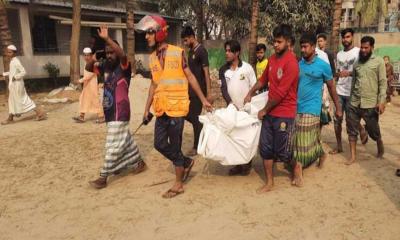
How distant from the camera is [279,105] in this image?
4.07 metres

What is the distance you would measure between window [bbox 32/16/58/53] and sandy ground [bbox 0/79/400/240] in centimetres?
1281

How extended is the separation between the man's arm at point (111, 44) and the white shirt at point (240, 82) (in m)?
1.31

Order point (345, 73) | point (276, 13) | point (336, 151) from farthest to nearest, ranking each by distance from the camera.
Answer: point (276, 13)
point (336, 151)
point (345, 73)

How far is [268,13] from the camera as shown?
19.2 m

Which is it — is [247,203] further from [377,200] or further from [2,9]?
[2,9]

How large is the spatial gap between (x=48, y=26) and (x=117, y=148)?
15.2m

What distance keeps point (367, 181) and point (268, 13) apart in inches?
626

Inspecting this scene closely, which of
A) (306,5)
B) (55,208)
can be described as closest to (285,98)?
(55,208)

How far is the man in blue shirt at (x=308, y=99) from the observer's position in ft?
14.3

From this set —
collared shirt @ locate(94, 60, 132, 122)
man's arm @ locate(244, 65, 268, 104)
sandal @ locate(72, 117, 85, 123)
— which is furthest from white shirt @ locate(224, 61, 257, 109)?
sandal @ locate(72, 117, 85, 123)

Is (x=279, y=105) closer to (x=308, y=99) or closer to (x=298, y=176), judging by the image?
(x=308, y=99)

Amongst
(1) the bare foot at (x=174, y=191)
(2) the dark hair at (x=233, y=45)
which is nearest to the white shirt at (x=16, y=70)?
(2) the dark hair at (x=233, y=45)

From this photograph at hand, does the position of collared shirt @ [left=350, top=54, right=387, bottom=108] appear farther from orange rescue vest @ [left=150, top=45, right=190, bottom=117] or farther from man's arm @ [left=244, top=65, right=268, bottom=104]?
orange rescue vest @ [left=150, top=45, right=190, bottom=117]

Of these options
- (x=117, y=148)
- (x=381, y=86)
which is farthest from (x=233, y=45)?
(x=381, y=86)
